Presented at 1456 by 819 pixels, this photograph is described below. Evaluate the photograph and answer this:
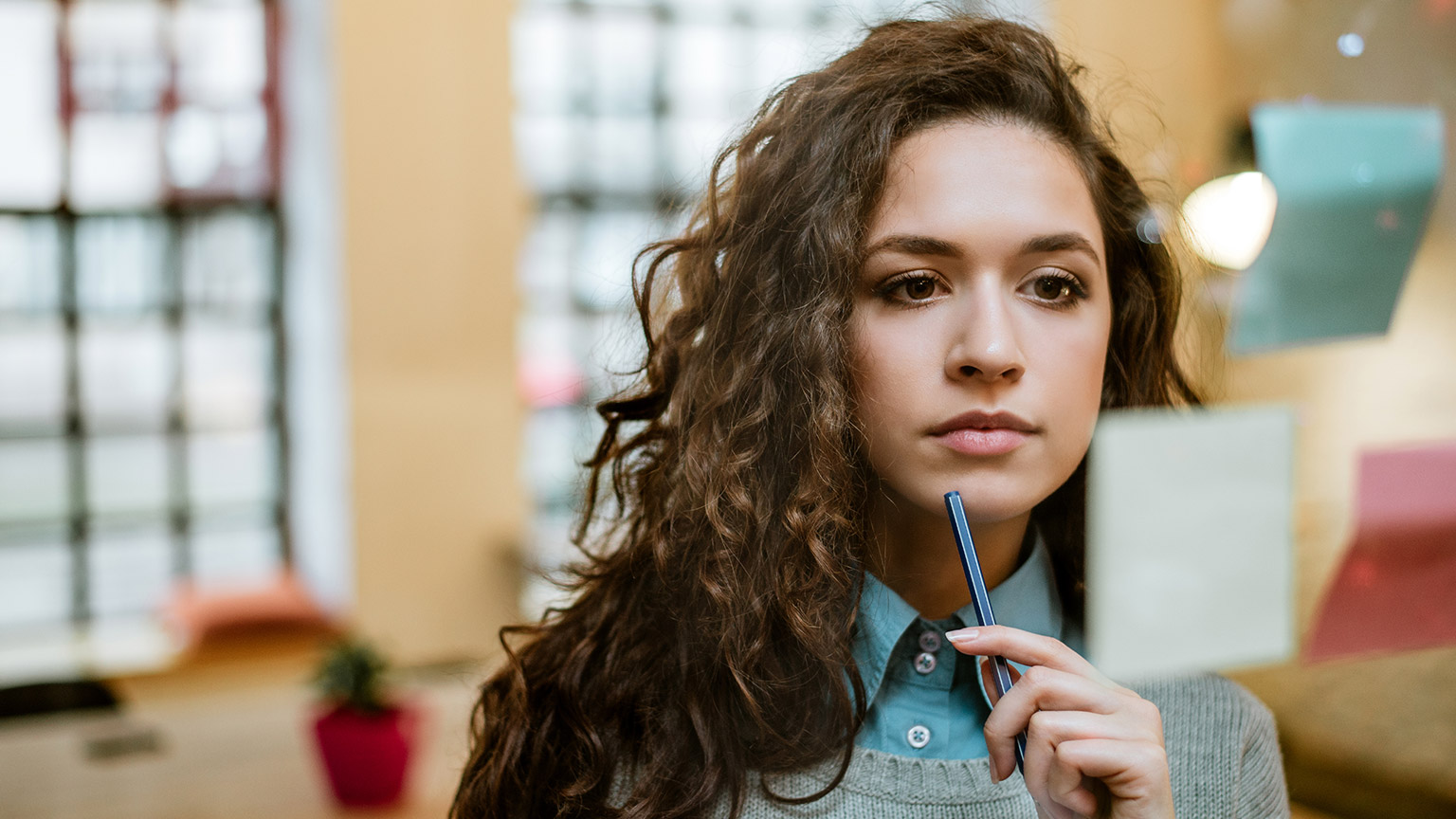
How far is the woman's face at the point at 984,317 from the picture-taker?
53 cm

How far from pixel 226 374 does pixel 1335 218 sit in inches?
161

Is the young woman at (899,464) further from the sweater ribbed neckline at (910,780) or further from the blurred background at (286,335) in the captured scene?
the blurred background at (286,335)

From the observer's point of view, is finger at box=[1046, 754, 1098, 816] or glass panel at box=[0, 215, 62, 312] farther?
glass panel at box=[0, 215, 62, 312]

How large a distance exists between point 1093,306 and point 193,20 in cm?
425

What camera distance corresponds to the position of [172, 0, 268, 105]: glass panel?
159 inches

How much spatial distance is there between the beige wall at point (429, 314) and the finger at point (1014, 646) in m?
3.44

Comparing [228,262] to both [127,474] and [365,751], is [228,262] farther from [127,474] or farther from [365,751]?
[365,751]

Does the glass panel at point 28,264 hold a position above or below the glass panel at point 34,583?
above

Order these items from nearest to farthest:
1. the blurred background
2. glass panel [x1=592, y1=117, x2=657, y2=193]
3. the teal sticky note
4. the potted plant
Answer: the teal sticky note
the potted plant
the blurred background
glass panel [x1=592, y1=117, x2=657, y2=193]

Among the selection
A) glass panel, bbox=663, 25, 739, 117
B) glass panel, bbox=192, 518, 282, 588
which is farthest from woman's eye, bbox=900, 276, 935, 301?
glass panel, bbox=192, 518, 282, 588

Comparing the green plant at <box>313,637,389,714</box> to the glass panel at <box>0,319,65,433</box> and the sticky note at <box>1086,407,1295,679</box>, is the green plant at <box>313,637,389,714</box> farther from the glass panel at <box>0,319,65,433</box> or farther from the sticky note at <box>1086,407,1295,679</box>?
the sticky note at <box>1086,407,1295,679</box>

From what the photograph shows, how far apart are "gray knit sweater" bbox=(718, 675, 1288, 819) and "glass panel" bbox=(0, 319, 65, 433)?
13.2ft

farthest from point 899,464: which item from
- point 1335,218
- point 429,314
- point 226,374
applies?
point 226,374

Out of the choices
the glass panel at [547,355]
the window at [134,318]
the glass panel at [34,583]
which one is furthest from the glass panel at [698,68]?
the glass panel at [34,583]
